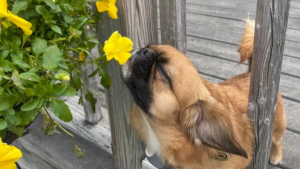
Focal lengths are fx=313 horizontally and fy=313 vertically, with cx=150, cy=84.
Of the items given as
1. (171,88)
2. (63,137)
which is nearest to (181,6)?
(171,88)

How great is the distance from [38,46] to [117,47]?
10.0 inches

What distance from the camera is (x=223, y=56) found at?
2.85m

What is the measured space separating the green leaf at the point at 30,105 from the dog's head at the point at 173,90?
54 cm

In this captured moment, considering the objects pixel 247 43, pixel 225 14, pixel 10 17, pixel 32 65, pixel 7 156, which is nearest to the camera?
pixel 7 156

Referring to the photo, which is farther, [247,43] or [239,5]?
[239,5]

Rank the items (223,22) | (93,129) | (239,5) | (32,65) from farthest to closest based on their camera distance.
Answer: (239,5) → (223,22) → (93,129) → (32,65)

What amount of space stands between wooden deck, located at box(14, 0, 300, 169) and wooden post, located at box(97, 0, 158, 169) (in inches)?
6.1

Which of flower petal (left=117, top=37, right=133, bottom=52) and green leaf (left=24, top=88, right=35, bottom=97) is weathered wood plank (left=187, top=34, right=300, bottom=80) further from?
green leaf (left=24, top=88, right=35, bottom=97)

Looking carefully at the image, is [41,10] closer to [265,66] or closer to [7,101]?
[7,101]

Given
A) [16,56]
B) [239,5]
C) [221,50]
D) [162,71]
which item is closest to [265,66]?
[162,71]

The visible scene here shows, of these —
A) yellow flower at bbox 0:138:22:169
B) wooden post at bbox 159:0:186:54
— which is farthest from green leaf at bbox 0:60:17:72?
wooden post at bbox 159:0:186:54

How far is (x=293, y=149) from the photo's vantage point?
1976mm

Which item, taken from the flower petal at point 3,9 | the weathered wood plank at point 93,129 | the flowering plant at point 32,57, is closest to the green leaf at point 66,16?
the flowering plant at point 32,57

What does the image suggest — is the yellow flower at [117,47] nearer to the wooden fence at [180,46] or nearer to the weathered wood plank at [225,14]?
the wooden fence at [180,46]
